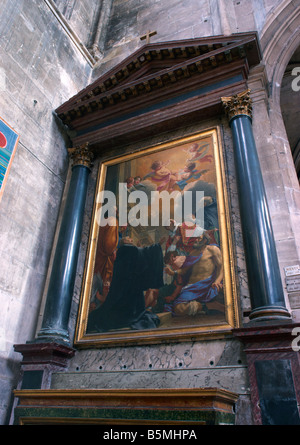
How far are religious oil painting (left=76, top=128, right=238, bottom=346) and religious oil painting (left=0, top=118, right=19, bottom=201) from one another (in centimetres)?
163

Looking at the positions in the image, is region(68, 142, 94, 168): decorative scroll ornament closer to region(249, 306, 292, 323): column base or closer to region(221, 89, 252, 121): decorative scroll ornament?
region(221, 89, 252, 121): decorative scroll ornament

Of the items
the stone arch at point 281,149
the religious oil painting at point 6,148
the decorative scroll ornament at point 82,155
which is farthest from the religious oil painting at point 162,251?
the religious oil painting at point 6,148

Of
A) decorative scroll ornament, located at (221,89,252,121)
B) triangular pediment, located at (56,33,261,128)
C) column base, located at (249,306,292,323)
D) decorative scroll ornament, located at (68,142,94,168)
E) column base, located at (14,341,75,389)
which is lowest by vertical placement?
column base, located at (14,341,75,389)

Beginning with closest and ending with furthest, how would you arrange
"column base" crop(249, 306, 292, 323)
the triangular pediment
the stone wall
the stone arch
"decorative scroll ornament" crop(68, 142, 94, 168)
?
1. "column base" crop(249, 306, 292, 323)
2. the stone arch
3. the stone wall
4. the triangular pediment
5. "decorative scroll ornament" crop(68, 142, 94, 168)

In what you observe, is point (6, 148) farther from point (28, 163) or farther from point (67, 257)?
point (67, 257)

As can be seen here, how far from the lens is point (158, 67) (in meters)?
6.98

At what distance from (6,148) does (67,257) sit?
203 cm

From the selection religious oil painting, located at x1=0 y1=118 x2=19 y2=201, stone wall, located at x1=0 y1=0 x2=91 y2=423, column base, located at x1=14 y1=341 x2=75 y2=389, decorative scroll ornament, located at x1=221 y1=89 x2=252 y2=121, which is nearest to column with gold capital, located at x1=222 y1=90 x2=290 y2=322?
decorative scroll ornament, located at x1=221 y1=89 x2=252 y2=121

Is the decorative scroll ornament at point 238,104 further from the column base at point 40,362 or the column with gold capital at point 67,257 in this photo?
the column base at point 40,362

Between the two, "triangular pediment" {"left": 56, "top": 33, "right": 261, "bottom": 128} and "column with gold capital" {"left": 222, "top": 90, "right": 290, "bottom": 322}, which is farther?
"triangular pediment" {"left": 56, "top": 33, "right": 261, "bottom": 128}

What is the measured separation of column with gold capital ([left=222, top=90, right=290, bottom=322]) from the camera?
13.0ft

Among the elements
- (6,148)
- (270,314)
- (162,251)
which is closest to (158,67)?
(6,148)
